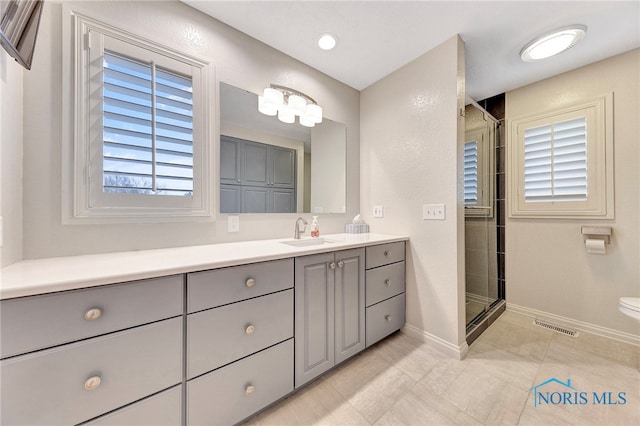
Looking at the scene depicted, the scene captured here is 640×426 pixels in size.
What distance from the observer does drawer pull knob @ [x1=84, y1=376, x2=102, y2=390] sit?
0.77 m

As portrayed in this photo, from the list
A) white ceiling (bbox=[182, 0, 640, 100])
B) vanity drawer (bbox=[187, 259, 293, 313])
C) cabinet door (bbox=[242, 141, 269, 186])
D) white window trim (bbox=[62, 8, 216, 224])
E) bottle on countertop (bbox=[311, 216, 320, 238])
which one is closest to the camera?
vanity drawer (bbox=[187, 259, 293, 313])

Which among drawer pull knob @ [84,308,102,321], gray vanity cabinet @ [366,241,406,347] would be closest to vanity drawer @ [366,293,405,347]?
gray vanity cabinet @ [366,241,406,347]

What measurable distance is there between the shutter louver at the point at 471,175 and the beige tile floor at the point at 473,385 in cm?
122

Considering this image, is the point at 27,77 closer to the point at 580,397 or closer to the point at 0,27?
the point at 0,27

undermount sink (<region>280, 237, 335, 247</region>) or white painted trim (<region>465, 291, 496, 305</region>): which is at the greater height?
undermount sink (<region>280, 237, 335, 247</region>)

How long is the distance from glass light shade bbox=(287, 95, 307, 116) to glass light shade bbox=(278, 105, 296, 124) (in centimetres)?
3

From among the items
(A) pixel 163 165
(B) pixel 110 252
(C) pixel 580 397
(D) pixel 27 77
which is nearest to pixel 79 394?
(B) pixel 110 252

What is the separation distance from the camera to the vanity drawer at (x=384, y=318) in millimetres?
1703

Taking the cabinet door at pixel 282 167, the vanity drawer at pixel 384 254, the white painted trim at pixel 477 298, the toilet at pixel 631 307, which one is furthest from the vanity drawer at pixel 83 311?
the toilet at pixel 631 307

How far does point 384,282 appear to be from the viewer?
5.92ft

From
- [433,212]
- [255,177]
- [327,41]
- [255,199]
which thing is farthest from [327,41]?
[433,212]

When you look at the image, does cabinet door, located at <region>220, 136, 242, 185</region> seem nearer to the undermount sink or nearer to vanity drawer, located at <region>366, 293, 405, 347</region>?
the undermount sink

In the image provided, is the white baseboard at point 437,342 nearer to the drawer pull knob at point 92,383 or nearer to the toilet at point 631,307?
the toilet at point 631,307

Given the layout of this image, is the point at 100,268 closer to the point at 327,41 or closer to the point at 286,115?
the point at 286,115
